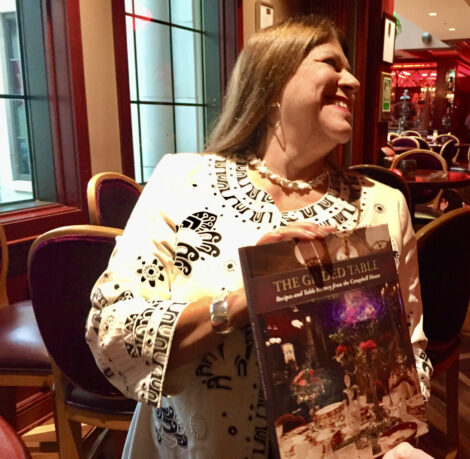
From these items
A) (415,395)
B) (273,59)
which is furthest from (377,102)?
(415,395)

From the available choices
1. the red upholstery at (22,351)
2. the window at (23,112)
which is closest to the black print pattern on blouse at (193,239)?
the red upholstery at (22,351)

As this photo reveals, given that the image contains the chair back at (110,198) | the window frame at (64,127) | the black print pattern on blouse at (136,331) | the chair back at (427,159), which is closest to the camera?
the black print pattern on blouse at (136,331)

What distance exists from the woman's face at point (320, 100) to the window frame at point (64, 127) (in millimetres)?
1519

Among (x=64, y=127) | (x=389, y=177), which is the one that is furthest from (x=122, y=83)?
(x=389, y=177)

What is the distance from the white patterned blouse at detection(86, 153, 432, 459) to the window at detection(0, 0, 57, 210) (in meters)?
1.56

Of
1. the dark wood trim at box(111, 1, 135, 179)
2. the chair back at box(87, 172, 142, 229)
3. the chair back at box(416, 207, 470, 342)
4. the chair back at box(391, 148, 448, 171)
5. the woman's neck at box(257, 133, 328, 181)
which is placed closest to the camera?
the woman's neck at box(257, 133, 328, 181)

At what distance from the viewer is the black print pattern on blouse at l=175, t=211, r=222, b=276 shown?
87cm

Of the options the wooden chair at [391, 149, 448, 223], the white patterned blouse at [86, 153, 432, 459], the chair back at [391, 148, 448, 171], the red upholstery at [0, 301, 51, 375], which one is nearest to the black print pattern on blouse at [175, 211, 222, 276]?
the white patterned blouse at [86, 153, 432, 459]

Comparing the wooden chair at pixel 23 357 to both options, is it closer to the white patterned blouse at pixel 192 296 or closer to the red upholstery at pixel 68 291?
the red upholstery at pixel 68 291

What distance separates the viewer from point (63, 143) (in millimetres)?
2291

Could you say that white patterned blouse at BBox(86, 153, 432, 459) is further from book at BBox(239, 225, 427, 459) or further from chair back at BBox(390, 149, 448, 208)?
chair back at BBox(390, 149, 448, 208)

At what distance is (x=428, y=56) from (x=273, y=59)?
15.9m

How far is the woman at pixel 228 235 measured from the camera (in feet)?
2.54

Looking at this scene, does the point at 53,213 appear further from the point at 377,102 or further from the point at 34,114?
the point at 377,102
